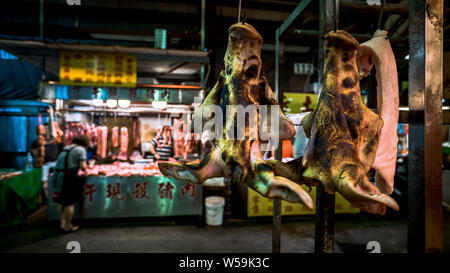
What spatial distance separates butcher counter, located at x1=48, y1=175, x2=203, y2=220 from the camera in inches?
249

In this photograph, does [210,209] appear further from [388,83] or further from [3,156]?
[3,156]

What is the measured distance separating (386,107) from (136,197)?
20.8 ft

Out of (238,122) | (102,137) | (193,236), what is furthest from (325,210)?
(102,137)

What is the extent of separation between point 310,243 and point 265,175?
540 cm

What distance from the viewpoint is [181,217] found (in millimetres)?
6926

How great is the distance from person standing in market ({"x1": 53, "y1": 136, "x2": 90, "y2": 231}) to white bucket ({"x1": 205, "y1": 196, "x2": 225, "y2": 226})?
3.30 metres

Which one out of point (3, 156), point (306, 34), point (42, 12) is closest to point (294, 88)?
point (306, 34)

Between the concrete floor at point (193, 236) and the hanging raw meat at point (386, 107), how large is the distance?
14.2 ft

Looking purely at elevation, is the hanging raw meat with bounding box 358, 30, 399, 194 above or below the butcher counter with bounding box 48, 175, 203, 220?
above

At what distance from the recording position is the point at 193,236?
5.90 m

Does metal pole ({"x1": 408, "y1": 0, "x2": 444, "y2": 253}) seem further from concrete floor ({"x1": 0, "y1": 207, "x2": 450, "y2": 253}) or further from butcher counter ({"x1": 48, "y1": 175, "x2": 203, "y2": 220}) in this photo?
butcher counter ({"x1": 48, "y1": 175, "x2": 203, "y2": 220})

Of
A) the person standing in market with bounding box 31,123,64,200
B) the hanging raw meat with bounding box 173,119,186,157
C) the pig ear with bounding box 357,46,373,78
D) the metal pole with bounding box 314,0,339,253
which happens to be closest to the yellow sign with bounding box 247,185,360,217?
the hanging raw meat with bounding box 173,119,186,157
